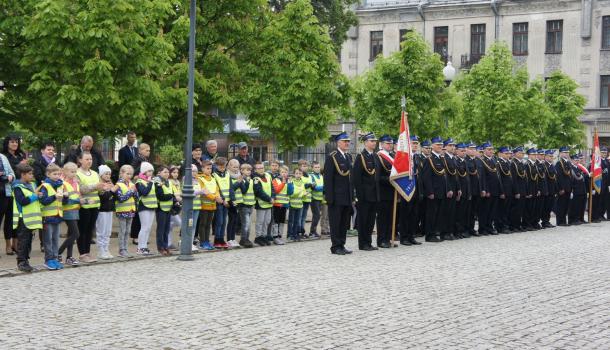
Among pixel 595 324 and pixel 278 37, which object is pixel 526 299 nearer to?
pixel 595 324

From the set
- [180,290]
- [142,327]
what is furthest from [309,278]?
[142,327]

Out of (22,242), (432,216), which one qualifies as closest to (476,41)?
(432,216)

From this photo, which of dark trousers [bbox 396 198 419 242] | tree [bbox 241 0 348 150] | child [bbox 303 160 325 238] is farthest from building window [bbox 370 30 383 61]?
dark trousers [bbox 396 198 419 242]

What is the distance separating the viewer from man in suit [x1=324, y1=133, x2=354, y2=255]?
15.1 m

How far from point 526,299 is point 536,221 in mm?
12193

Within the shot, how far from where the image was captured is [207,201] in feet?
50.1

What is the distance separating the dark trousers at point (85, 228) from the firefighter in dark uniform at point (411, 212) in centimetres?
614

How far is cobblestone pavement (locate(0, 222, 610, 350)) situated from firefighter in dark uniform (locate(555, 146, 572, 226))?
29.2 ft

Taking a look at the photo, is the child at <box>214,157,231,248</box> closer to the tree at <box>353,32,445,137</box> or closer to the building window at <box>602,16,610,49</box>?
the tree at <box>353,32,445,137</box>

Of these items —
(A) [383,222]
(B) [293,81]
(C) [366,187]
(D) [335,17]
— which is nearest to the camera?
(C) [366,187]

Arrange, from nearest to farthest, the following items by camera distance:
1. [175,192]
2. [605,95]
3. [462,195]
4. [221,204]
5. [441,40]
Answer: [175,192] → [221,204] → [462,195] → [605,95] → [441,40]

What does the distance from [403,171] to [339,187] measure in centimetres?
153

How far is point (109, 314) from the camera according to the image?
884 centimetres

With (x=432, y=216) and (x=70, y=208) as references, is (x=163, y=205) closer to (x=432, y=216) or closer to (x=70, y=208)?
(x=70, y=208)
